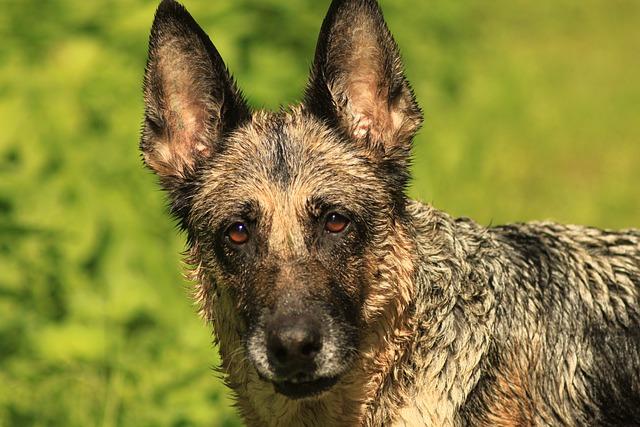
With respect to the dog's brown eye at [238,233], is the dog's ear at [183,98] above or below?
above

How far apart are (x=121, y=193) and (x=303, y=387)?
3780 mm

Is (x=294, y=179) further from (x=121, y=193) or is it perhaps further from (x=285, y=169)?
(x=121, y=193)

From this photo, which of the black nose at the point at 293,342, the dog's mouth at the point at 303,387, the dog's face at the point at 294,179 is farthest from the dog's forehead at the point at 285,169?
the dog's mouth at the point at 303,387

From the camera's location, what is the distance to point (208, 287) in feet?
18.2

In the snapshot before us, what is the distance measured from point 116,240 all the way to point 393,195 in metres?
3.10

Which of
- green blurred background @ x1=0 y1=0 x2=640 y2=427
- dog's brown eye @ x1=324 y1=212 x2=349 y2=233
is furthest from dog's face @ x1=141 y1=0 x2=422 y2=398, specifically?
green blurred background @ x1=0 y1=0 x2=640 y2=427

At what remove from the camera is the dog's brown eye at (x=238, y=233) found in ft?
17.3

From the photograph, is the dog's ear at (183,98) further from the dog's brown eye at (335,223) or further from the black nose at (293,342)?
the black nose at (293,342)

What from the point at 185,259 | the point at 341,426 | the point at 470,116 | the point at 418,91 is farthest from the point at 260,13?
the point at 341,426

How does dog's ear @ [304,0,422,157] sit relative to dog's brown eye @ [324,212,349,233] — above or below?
above

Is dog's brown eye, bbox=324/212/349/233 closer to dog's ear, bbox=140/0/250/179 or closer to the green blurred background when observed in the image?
dog's ear, bbox=140/0/250/179

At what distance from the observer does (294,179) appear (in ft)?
17.3

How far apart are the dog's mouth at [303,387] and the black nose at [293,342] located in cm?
10

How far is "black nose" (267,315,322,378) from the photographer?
15.8 feet
